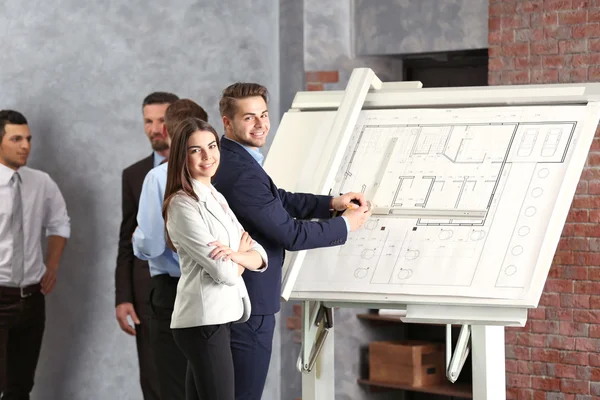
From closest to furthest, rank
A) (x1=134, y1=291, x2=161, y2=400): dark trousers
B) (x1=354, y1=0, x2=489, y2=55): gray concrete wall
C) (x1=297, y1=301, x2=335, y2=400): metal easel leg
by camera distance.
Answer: (x1=297, y1=301, x2=335, y2=400): metal easel leg → (x1=134, y1=291, x2=161, y2=400): dark trousers → (x1=354, y1=0, x2=489, y2=55): gray concrete wall

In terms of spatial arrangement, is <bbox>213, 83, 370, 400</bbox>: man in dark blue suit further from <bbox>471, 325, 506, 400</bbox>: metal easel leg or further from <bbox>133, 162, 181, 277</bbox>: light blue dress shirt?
<bbox>133, 162, 181, 277</bbox>: light blue dress shirt

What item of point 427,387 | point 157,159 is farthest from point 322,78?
point 427,387

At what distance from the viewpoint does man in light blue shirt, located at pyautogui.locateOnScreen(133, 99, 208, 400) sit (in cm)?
393

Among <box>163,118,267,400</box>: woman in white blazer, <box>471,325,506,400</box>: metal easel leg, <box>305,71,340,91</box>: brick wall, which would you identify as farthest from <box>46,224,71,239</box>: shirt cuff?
<box>471,325,506,400</box>: metal easel leg

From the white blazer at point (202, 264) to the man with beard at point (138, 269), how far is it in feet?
5.96

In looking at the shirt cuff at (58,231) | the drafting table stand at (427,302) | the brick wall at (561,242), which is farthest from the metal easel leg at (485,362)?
the shirt cuff at (58,231)

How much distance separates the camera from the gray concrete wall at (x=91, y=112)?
5.11 metres

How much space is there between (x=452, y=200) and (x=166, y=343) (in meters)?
1.33

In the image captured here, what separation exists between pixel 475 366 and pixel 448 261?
34cm

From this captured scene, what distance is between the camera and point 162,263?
3965mm

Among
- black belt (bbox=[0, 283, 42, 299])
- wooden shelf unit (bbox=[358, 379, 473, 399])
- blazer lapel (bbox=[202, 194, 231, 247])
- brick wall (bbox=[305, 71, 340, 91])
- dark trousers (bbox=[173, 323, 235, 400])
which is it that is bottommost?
dark trousers (bbox=[173, 323, 235, 400])

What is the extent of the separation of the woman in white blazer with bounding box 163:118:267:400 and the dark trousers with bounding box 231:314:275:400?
0.13 metres

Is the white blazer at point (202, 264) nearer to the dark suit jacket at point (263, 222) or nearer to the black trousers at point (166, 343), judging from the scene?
the dark suit jacket at point (263, 222)

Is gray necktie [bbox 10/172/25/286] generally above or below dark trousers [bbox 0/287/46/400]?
above
